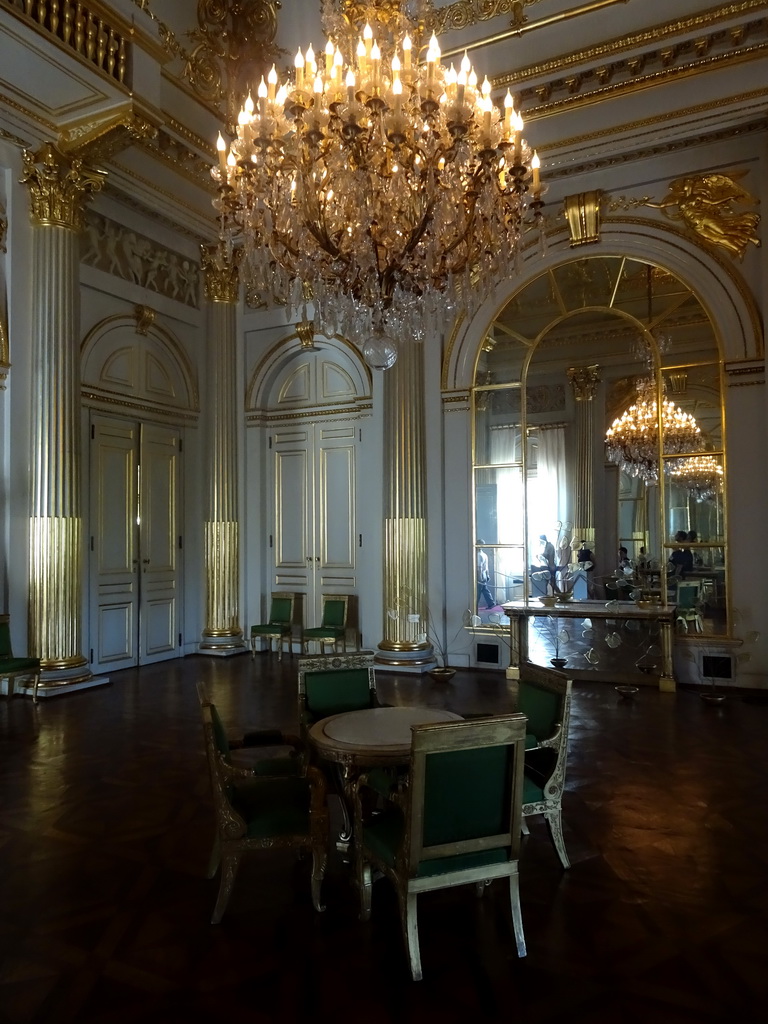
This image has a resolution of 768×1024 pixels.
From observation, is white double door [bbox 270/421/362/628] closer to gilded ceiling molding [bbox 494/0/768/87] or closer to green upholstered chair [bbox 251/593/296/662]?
green upholstered chair [bbox 251/593/296/662]

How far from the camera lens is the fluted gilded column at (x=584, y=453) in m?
7.03

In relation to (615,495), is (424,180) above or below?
above

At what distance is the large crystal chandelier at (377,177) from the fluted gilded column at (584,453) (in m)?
2.86

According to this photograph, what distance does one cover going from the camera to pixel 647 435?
268 inches

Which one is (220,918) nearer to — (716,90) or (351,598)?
(351,598)

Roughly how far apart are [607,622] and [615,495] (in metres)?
1.20

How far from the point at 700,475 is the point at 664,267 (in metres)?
1.99

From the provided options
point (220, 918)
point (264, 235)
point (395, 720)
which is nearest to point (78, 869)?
point (220, 918)

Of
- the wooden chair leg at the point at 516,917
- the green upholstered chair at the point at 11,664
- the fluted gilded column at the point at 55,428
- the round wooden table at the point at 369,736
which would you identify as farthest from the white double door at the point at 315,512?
the wooden chair leg at the point at 516,917

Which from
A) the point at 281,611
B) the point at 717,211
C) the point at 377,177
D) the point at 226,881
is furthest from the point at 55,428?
the point at 717,211

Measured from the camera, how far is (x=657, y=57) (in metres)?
6.18

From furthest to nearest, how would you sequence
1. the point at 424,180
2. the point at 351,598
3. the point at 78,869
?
the point at 351,598
the point at 424,180
the point at 78,869

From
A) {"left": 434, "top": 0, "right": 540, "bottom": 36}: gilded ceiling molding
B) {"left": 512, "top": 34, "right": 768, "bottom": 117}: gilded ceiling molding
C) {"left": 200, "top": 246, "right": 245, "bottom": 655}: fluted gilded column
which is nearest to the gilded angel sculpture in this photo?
{"left": 512, "top": 34, "right": 768, "bottom": 117}: gilded ceiling molding

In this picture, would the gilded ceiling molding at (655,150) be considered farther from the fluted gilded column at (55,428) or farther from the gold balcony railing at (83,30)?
the fluted gilded column at (55,428)
